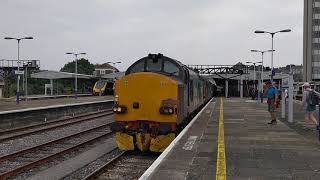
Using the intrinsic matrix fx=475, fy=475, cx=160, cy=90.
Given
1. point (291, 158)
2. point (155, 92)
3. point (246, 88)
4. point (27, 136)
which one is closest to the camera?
point (291, 158)

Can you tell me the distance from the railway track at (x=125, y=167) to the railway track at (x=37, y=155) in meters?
1.86

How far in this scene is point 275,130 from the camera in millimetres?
17156

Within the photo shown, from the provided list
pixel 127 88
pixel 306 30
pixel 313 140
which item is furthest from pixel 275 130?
pixel 306 30

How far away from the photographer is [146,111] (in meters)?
13.3

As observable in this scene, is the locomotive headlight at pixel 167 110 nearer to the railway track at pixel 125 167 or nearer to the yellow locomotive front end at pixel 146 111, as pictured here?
the yellow locomotive front end at pixel 146 111

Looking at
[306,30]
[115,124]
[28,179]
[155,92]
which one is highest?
[306,30]

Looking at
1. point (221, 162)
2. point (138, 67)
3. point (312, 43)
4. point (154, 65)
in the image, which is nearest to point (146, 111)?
point (154, 65)

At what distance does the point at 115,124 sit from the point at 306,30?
117 metres

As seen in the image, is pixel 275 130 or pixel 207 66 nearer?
pixel 275 130

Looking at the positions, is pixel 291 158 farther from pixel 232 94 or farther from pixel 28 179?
pixel 232 94

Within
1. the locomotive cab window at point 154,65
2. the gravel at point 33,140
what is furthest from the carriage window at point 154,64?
the gravel at point 33,140

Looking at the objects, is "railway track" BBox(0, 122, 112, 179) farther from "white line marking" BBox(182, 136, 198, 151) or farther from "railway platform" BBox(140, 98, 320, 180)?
"white line marking" BBox(182, 136, 198, 151)

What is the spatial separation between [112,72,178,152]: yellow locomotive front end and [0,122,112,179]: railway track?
7.32ft

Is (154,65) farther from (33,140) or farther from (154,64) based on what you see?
(33,140)
